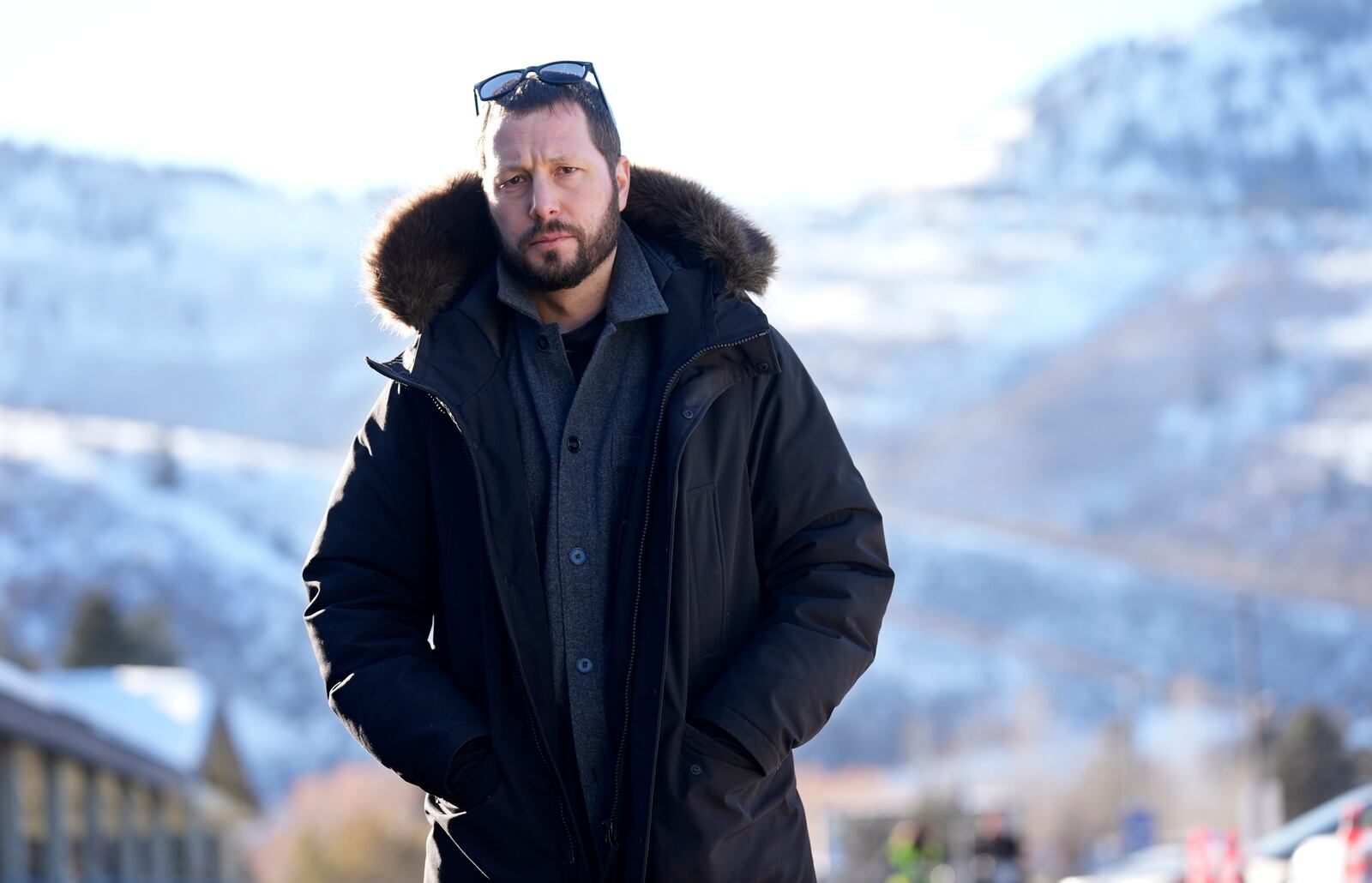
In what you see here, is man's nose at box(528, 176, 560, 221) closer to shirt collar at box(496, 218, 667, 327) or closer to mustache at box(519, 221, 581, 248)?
mustache at box(519, 221, 581, 248)

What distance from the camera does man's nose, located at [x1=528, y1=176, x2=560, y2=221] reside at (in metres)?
3.49

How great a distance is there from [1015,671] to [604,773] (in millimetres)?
157739

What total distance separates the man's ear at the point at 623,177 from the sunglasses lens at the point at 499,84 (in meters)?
0.21

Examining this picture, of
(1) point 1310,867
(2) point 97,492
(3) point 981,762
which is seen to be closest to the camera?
(1) point 1310,867

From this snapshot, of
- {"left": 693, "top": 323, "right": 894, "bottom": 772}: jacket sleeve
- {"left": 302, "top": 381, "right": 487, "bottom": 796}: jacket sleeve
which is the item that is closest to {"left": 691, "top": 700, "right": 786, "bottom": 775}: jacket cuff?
{"left": 693, "top": 323, "right": 894, "bottom": 772}: jacket sleeve

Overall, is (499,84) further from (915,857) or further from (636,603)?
(915,857)

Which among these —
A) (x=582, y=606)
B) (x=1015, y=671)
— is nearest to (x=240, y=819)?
(x=582, y=606)

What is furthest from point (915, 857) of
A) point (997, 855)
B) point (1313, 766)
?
point (1313, 766)

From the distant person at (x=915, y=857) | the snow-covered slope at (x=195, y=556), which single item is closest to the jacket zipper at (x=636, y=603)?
the distant person at (x=915, y=857)

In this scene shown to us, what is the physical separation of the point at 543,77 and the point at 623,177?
0.22 meters

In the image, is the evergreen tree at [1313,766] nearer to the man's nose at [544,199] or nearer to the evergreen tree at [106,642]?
the man's nose at [544,199]

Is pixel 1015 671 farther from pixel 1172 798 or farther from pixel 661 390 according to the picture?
pixel 661 390

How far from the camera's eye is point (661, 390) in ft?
11.2

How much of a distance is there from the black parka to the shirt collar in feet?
0.09
